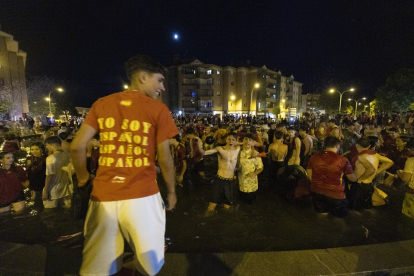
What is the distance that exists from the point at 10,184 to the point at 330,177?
6.24 meters

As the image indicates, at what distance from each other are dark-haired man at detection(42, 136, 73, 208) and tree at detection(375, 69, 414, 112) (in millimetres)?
54301

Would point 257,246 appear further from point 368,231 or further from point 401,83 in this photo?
point 401,83

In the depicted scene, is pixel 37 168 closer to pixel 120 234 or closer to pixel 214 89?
pixel 120 234

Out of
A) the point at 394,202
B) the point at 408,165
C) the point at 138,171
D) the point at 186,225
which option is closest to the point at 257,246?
the point at 186,225

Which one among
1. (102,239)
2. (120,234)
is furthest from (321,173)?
(102,239)

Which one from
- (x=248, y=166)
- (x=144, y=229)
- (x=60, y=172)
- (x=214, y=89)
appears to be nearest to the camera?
(x=144, y=229)

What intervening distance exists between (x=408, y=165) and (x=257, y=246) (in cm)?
328

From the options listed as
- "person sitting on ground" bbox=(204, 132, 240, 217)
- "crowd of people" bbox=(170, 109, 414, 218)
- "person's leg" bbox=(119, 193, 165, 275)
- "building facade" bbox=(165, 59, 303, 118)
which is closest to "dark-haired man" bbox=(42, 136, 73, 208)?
"crowd of people" bbox=(170, 109, 414, 218)

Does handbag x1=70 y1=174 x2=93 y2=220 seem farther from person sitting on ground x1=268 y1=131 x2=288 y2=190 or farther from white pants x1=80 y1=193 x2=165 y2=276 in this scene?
person sitting on ground x1=268 y1=131 x2=288 y2=190

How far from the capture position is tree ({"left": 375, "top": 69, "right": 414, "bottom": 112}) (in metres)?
41.8

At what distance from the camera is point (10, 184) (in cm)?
454

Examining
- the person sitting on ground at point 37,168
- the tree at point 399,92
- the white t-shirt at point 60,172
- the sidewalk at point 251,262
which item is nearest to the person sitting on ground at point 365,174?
the sidewalk at point 251,262

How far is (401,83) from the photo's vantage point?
42469 mm

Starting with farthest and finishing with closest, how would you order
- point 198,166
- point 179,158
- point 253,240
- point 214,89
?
point 214,89, point 198,166, point 179,158, point 253,240
